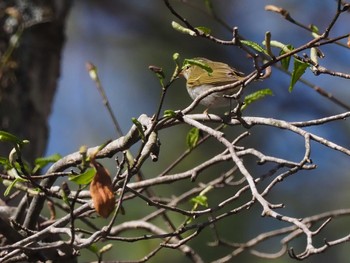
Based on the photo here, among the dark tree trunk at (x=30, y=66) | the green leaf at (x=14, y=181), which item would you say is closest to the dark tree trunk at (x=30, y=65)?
the dark tree trunk at (x=30, y=66)

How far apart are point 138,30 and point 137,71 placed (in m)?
1.28

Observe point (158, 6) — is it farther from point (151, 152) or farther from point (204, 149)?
point (151, 152)

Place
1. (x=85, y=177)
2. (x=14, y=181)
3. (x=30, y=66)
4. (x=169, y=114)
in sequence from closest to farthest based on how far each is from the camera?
1. (x=85, y=177)
2. (x=169, y=114)
3. (x=14, y=181)
4. (x=30, y=66)

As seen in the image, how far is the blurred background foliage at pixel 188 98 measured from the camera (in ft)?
10.3

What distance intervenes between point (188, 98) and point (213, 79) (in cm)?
265

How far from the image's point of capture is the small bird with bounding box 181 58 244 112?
4.35 ft

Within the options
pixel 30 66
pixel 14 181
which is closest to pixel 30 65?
pixel 30 66

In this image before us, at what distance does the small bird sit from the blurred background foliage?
1007 mm

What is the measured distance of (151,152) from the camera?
1.04 metres

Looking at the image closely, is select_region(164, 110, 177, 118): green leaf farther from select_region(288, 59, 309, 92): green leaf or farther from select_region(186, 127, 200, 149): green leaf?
select_region(186, 127, 200, 149): green leaf

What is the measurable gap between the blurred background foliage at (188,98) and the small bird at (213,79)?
3.30ft

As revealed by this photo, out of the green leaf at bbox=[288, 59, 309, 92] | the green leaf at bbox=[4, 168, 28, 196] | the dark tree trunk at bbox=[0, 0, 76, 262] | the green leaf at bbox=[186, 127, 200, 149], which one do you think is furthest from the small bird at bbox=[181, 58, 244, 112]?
the dark tree trunk at bbox=[0, 0, 76, 262]

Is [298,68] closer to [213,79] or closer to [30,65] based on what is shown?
[213,79]

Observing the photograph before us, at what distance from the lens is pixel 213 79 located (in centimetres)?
143
